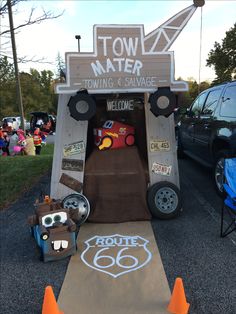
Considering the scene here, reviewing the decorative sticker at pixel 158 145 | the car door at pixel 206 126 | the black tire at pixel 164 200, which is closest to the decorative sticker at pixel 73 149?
the decorative sticker at pixel 158 145

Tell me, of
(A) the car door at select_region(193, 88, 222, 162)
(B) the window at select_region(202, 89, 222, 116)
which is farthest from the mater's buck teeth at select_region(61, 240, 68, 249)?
(B) the window at select_region(202, 89, 222, 116)

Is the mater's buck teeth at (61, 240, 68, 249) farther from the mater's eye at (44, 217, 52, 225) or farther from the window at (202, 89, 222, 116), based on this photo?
the window at (202, 89, 222, 116)

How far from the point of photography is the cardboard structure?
4504mm

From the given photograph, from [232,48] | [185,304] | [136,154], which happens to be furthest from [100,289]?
[232,48]

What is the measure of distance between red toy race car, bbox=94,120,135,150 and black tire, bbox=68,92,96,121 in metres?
0.71

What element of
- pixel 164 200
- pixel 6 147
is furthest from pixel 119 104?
pixel 6 147

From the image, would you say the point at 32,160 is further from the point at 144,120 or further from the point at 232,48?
the point at 232,48

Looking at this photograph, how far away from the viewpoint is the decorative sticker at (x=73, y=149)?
5094 mm

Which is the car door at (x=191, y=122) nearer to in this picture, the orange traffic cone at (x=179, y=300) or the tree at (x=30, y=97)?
the orange traffic cone at (x=179, y=300)

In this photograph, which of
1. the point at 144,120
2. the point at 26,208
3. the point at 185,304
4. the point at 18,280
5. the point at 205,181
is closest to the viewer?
the point at 185,304

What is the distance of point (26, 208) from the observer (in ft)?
19.6

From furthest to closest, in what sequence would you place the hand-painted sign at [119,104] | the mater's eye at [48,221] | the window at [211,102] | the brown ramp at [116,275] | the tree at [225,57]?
the tree at [225,57] → the window at [211,102] → the hand-painted sign at [119,104] → the mater's eye at [48,221] → the brown ramp at [116,275]

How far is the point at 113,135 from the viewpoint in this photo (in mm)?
5301

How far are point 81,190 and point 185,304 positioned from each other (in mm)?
2627
